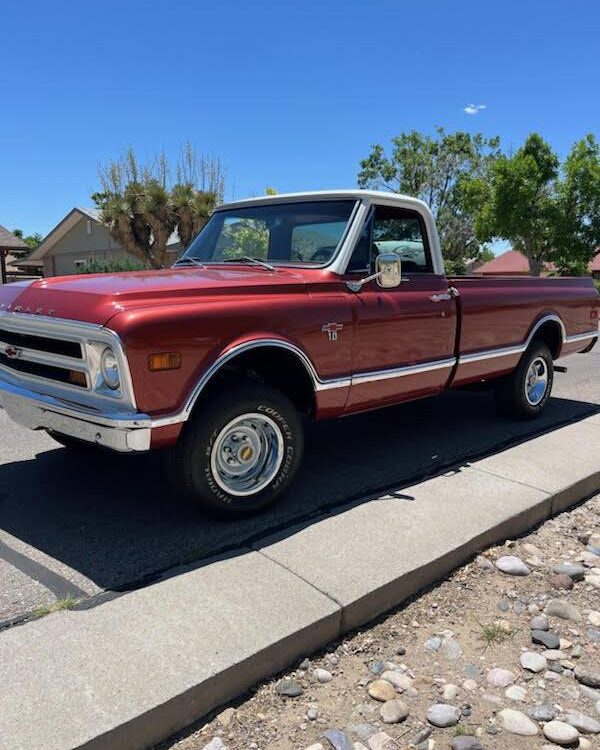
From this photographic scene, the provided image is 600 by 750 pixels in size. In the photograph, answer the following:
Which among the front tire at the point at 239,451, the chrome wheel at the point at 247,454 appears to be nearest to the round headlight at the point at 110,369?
the front tire at the point at 239,451

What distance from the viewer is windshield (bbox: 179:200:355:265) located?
4.44m

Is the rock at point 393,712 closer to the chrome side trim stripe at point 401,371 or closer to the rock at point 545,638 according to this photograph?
the rock at point 545,638

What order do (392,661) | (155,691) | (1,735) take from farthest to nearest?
(392,661) → (155,691) → (1,735)

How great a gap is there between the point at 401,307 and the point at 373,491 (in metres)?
1.27

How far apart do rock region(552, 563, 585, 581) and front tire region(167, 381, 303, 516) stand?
5.14 ft

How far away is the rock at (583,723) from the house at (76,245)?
100ft

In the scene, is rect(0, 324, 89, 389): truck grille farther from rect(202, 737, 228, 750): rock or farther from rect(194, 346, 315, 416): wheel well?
rect(202, 737, 228, 750): rock

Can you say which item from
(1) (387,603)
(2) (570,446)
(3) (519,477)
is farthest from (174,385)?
(2) (570,446)

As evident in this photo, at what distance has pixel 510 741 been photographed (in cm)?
229

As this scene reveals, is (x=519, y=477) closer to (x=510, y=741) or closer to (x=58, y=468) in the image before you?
(x=510, y=741)

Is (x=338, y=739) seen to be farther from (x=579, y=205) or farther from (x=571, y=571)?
(x=579, y=205)

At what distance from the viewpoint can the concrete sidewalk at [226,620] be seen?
7.11 ft

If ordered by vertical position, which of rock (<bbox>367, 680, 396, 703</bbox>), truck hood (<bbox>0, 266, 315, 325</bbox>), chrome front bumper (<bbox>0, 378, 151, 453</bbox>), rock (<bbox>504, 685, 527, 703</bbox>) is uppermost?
truck hood (<bbox>0, 266, 315, 325</bbox>)

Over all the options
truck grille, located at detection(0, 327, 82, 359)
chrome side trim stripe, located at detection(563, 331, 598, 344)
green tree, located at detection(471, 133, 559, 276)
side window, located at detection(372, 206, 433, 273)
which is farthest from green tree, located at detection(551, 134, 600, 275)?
truck grille, located at detection(0, 327, 82, 359)
